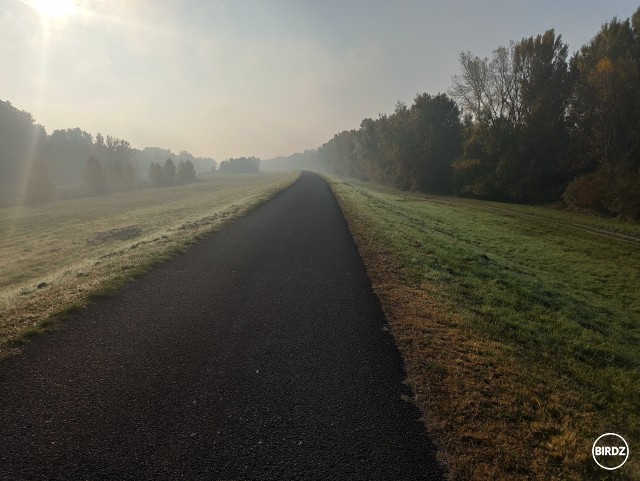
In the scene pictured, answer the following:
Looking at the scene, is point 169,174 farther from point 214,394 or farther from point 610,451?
point 610,451

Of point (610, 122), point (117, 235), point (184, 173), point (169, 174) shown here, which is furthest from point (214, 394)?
point (184, 173)

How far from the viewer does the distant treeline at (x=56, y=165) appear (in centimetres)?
5981

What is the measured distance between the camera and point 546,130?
39094 mm

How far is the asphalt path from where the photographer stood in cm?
358

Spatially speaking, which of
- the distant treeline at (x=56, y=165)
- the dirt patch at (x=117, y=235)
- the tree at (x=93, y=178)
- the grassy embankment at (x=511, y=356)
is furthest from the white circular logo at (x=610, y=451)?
the tree at (x=93, y=178)

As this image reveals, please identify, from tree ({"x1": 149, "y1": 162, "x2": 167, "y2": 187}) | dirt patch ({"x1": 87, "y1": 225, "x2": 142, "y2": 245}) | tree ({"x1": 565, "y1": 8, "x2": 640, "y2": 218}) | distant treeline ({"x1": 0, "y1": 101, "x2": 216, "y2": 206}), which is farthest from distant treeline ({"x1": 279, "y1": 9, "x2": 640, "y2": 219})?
tree ({"x1": 149, "y1": 162, "x2": 167, "y2": 187})

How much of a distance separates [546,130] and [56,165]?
4293 inches

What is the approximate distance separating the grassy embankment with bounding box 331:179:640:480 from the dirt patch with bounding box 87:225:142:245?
2023cm

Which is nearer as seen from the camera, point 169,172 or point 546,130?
point 546,130

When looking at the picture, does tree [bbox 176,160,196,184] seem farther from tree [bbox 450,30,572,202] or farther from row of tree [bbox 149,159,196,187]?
tree [bbox 450,30,572,202]

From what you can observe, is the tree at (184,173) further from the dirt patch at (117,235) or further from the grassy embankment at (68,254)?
the dirt patch at (117,235)

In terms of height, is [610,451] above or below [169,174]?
below

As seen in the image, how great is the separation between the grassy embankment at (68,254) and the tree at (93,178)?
94.9ft

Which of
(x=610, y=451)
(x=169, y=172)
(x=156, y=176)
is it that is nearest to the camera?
(x=610, y=451)
